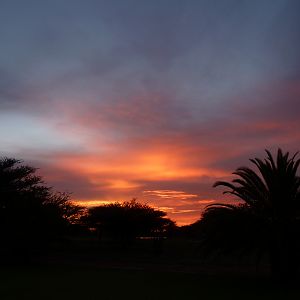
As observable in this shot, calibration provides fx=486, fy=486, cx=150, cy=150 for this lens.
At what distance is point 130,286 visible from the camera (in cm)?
1822

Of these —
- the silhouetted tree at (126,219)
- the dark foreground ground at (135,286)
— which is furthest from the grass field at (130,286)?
the silhouetted tree at (126,219)

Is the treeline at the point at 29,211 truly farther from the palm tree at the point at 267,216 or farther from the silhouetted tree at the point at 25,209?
the palm tree at the point at 267,216

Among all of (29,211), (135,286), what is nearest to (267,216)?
(135,286)

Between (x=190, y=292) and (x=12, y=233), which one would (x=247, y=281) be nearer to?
(x=190, y=292)

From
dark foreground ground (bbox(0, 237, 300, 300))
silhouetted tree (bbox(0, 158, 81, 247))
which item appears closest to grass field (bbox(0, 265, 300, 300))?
dark foreground ground (bbox(0, 237, 300, 300))

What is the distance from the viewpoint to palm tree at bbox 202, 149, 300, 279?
21109mm

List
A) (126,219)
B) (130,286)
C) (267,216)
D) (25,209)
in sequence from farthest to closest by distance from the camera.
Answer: (126,219) < (25,209) < (267,216) < (130,286)

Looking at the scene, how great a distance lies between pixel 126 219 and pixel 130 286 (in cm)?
3668

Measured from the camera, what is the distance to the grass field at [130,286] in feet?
52.7

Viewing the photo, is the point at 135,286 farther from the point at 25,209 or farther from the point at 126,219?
the point at 126,219

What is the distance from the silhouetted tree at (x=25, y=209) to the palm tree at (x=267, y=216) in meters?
12.6

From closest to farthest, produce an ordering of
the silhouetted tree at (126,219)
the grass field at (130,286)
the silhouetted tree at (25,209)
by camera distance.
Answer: the grass field at (130,286) → the silhouetted tree at (25,209) → the silhouetted tree at (126,219)

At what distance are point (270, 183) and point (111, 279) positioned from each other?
27.0ft

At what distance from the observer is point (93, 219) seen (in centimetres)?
5856
